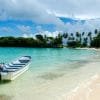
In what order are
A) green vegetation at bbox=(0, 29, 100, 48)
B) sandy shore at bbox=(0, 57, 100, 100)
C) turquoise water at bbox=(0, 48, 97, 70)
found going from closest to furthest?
sandy shore at bbox=(0, 57, 100, 100) → turquoise water at bbox=(0, 48, 97, 70) → green vegetation at bbox=(0, 29, 100, 48)

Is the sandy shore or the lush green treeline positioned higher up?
the sandy shore

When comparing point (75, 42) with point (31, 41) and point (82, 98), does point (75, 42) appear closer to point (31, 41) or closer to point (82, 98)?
point (31, 41)

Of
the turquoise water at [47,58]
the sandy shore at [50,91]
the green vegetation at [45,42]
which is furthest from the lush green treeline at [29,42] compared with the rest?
the sandy shore at [50,91]

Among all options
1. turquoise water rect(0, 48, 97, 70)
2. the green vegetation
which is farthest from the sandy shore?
the green vegetation

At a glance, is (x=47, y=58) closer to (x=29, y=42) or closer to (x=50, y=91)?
(x=50, y=91)

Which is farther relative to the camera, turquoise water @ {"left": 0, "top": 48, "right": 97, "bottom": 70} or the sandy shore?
turquoise water @ {"left": 0, "top": 48, "right": 97, "bottom": 70}

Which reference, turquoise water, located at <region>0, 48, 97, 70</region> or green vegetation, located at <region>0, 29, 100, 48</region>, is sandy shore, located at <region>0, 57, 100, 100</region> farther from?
green vegetation, located at <region>0, 29, 100, 48</region>

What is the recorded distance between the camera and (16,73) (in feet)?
73.7

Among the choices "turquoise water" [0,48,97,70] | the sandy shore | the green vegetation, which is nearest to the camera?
the sandy shore

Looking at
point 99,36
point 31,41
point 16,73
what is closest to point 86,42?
point 99,36

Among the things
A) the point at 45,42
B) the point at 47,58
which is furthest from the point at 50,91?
the point at 45,42

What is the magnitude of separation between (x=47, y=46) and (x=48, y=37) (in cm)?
592

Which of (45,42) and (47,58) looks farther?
(45,42)

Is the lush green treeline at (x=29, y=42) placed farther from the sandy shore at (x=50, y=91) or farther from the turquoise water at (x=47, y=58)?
the sandy shore at (x=50, y=91)
